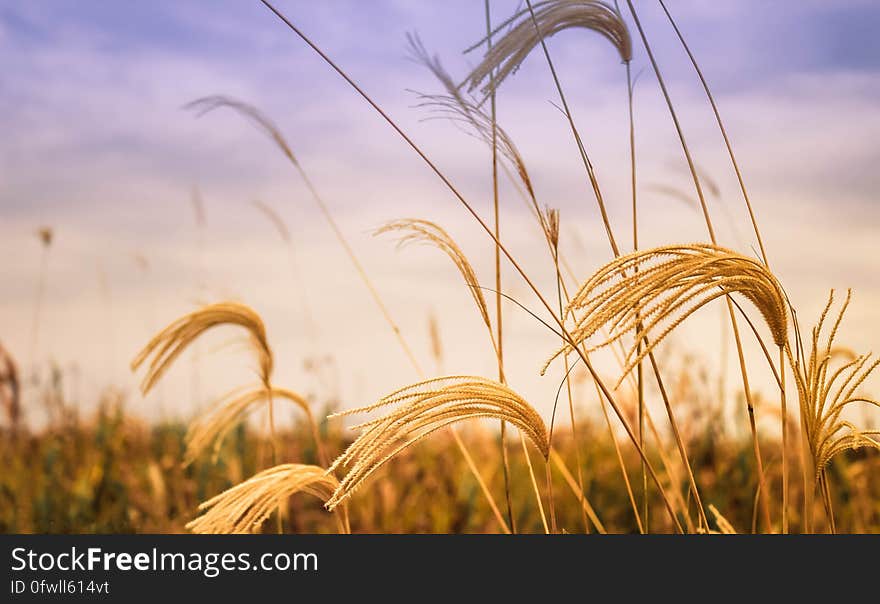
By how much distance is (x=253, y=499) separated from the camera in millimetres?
1849

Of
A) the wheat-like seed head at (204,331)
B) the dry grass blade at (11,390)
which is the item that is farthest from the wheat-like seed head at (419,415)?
the dry grass blade at (11,390)

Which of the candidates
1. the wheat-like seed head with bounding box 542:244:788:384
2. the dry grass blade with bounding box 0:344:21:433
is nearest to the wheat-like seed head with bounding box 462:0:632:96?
the wheat-like seed head with bounding box 542:244:788:384

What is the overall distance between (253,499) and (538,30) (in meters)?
1.20

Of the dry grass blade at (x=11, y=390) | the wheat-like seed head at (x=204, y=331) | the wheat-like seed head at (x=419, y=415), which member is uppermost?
the dry grass blade at (x=11, y=390)

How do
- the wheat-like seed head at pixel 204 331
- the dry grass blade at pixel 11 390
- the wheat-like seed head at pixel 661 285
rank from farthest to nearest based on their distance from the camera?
1. the dry grass blade at pixel 11 390
2. the wheat-like seed head at pixel 204 331
3. the wheat-like seed head at pixel 661 285

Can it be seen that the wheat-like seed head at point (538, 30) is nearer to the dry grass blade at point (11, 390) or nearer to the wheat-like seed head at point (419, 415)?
the wheat-like seed head at point (419, 415)

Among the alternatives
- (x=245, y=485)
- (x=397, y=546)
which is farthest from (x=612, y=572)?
(x=245, y=485)

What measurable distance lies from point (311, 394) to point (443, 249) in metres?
3.20

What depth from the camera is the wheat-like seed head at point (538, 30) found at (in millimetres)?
1964

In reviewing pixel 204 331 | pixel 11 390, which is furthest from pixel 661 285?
pixel 11 390

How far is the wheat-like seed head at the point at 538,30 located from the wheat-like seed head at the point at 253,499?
3.17ft

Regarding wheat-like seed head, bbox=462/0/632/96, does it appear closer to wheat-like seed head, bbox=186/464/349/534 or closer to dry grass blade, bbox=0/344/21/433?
wheat-like seed head, bbox=186/464/349/534

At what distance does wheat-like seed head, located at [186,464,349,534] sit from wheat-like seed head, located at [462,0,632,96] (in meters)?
0.97

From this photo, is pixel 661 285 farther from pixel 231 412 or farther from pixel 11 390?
pixel 11 390
